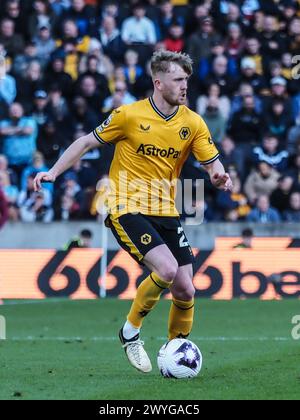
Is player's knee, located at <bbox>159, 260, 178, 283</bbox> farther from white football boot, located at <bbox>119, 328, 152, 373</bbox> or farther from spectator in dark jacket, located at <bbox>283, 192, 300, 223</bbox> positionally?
spectator in dark jacket, located at <bbox>283, 192, 300, 223</bbox>

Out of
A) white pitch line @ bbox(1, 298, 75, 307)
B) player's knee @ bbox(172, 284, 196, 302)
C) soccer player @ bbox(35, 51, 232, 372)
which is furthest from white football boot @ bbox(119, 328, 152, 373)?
white pitch line @ bbox(1, 298, 75, 307)

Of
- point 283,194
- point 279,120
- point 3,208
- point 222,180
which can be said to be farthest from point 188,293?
point 279,120

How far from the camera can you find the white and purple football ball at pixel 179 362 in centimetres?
885

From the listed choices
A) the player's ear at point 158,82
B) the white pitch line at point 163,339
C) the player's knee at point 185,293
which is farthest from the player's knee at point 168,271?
the white pitch line at point 163,339

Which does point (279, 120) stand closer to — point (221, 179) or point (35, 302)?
point (35, 302)

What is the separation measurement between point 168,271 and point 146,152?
1.02 meters

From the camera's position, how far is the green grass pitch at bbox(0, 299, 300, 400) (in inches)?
322

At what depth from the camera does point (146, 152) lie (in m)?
9.20

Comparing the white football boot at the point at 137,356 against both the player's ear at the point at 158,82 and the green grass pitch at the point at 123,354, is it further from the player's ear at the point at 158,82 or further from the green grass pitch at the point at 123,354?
the player's ear at the point at 158,82

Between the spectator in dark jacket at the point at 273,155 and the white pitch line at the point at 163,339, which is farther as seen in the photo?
the spectator in dark jacket at the point at 273,155

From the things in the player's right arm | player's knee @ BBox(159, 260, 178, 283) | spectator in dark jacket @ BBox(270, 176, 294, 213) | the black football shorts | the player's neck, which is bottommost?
spectator in dark jacket @ BBox(270, 176, 294, 213)

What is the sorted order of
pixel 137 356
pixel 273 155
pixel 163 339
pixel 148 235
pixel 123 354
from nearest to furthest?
pixel 148 235, pixel 137 356, pixel 123 354, pixel 163 339, pixel 273 155

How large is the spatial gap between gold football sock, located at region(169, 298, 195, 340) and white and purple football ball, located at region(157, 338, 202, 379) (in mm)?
393

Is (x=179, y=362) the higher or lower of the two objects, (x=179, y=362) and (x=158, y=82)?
the lower
